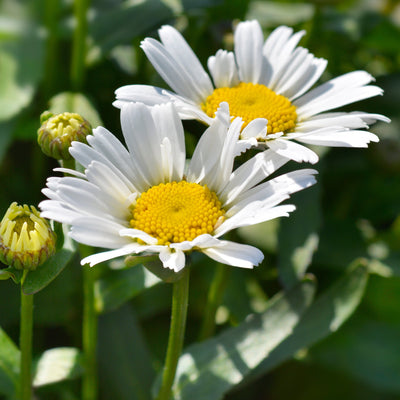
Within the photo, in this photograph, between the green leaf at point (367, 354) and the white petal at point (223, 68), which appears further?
the green leaf at point (367, 354)

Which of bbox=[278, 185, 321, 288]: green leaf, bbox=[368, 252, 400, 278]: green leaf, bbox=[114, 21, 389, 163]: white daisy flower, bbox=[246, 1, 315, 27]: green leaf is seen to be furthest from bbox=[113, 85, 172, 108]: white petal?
bbox=[246, 1, 315, 27]: green leaf

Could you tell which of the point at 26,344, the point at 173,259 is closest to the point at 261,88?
the point at 173,259

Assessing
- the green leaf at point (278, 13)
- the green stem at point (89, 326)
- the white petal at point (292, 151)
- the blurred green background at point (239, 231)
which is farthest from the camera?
the green leaf at point (278, 13)

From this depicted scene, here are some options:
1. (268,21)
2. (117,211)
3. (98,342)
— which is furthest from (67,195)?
(268,21)

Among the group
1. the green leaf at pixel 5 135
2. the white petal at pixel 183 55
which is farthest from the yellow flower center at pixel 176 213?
the green leaf at pixel 5 135

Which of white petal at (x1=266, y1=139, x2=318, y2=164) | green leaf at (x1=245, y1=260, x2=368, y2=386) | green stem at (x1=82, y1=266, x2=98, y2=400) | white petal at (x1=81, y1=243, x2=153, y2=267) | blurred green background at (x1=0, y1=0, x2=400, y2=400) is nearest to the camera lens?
white petal at (x1=81, y1=243, x2=153, y2=267)

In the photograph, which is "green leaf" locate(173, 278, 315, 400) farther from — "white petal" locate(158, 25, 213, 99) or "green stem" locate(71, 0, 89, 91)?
"green stem" locate(71, 0, 89, 91)

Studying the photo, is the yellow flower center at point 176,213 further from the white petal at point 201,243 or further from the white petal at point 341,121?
the white petal at point 341,121

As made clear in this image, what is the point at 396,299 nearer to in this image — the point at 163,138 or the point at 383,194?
the point at 383,194
